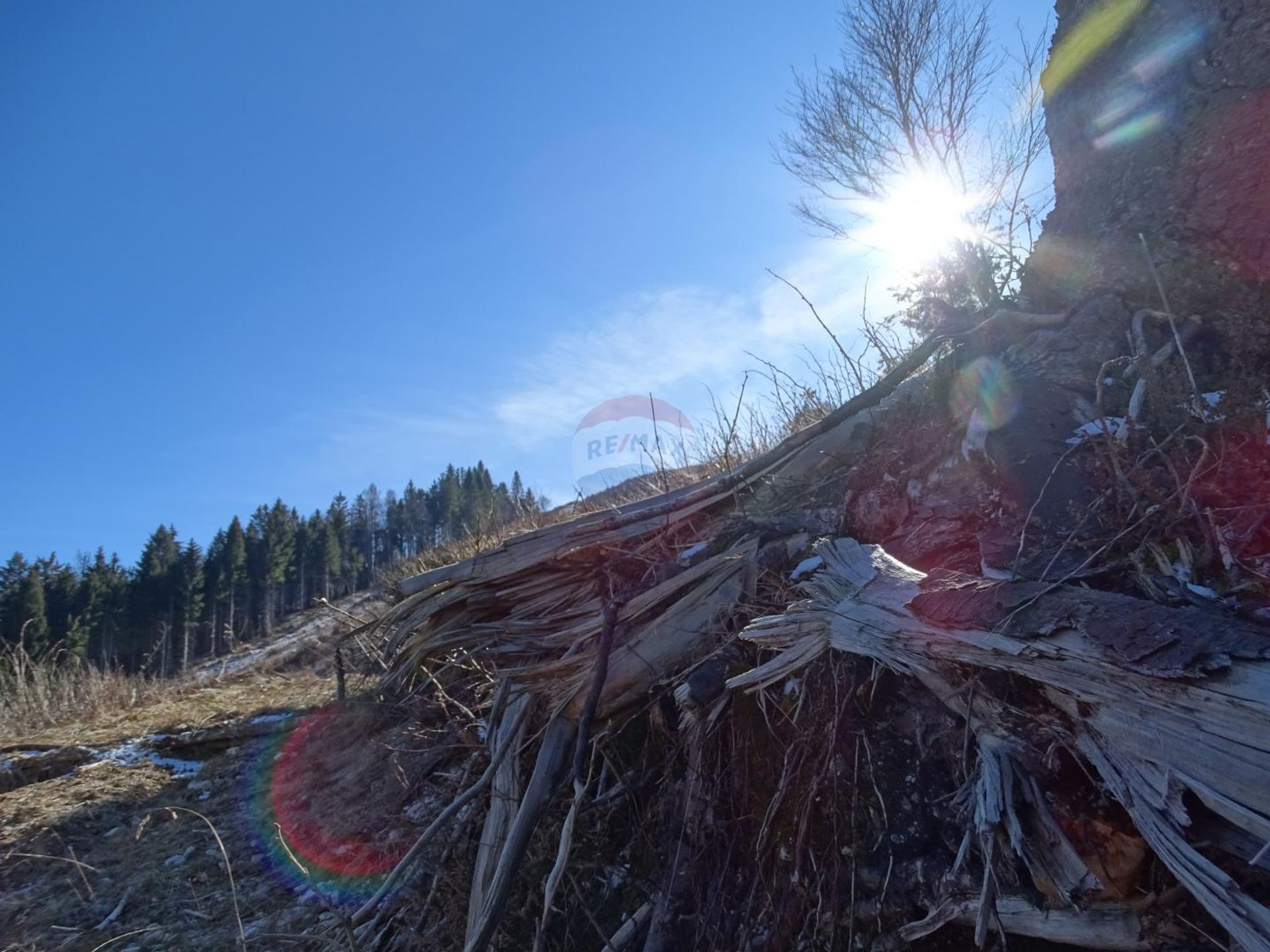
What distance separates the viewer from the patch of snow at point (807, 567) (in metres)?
2.13

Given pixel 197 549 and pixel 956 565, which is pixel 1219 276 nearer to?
pixel 956 565

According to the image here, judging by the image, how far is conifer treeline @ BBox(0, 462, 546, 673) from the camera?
35000 millimetres

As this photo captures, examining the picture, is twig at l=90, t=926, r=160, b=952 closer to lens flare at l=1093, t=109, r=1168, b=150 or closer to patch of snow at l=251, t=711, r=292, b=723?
patch of snow at l=251, t=711, r=292, b=723

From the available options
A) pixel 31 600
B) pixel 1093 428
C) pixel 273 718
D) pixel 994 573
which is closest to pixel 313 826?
pixel 273 718

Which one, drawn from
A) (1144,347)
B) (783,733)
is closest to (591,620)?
(783,733)

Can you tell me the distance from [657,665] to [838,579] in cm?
70

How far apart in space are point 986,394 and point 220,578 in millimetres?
51008

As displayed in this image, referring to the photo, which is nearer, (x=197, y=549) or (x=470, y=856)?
(x=470, y=856)

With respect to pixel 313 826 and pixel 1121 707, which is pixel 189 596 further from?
pixel 1121 707

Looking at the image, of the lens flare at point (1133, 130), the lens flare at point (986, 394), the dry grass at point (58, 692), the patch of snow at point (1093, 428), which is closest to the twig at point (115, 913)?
the dry grass at point (58, 692)

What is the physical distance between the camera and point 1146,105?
9.87ft

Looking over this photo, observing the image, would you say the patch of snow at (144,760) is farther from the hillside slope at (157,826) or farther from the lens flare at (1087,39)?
the lens flare at (1087,39)

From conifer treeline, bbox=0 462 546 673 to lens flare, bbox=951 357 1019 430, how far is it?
26241 millimetres

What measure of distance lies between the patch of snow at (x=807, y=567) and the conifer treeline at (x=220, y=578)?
87.1ft
